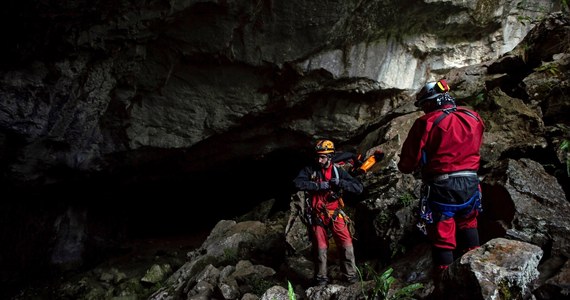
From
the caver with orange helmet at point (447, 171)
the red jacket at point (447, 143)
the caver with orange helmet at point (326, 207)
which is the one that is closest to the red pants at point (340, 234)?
the caver with orange helmet at point (326, 207)

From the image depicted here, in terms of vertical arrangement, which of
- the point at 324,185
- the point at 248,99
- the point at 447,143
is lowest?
the point at 324,185

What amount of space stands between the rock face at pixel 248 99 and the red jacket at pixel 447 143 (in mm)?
1137

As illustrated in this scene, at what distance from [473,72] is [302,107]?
4.88 m

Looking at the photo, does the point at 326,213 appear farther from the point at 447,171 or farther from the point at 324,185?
the point at 447,171

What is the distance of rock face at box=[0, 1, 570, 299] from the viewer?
6750mm

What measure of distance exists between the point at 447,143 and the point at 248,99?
24.2ft

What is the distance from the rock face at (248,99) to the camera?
22.1 feet

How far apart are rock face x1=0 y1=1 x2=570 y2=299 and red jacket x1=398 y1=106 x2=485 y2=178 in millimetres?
1137

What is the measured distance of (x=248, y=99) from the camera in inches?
421

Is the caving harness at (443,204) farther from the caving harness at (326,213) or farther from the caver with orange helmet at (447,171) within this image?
the caving harness at (326,213)

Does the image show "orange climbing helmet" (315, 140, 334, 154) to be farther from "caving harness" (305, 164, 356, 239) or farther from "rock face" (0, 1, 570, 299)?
"rock face" (0, 1, 570, 299)

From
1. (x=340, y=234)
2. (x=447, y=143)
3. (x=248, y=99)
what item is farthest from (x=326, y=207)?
(x=248, y=99)

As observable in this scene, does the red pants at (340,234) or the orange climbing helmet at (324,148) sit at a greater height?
the orange climbing helmet at (324,148)

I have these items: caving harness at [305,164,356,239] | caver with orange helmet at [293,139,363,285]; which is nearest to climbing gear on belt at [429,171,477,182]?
Answer: caver with orange helmet at [293,139,363,285]
